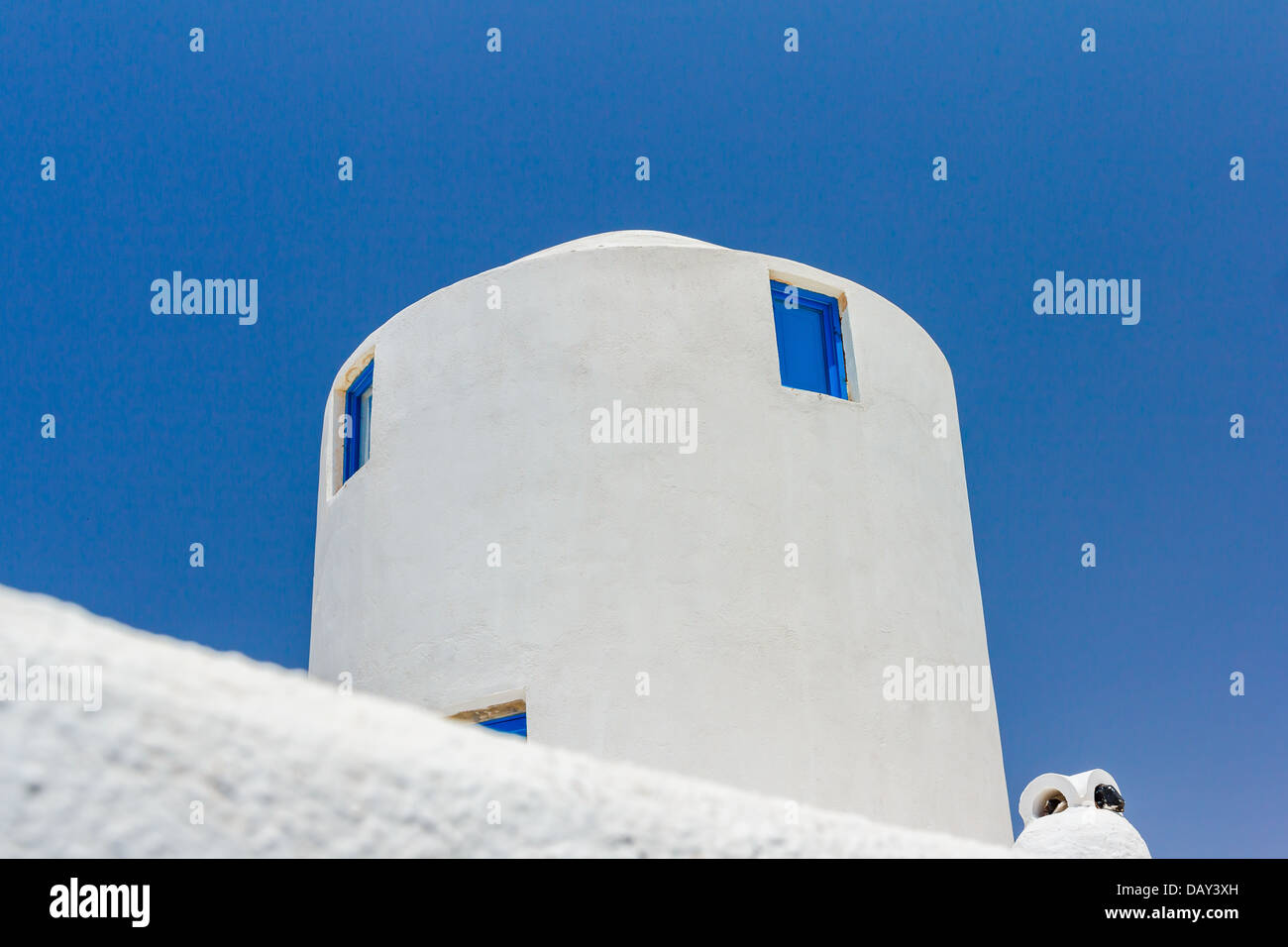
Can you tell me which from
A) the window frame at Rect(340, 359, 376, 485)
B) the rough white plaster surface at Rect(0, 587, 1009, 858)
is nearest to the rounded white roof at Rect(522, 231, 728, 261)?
the window frame at Rect(340, 359, 376, 485)

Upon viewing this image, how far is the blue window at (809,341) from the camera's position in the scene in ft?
A: 32.6

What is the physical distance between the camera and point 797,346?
33.0 ft

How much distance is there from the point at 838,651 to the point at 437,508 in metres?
3.54

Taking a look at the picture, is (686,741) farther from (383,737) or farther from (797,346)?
(383,737)

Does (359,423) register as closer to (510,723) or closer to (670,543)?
(510,723)

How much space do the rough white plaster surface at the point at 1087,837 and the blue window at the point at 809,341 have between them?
4.44 metres

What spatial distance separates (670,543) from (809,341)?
2.60m

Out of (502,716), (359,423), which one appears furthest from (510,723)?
(359,423)

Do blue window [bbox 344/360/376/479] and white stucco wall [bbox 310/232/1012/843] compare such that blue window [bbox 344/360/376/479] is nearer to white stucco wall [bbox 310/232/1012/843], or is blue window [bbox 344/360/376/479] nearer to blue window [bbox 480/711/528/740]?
white stucco wall [bbox 310/232/1012/843]

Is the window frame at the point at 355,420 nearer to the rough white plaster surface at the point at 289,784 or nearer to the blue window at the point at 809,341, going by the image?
the blue window at the point at 809,341

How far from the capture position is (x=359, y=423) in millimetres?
11203

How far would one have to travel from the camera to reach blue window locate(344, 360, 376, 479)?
1102 cm

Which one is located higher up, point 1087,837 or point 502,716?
point 502,716
